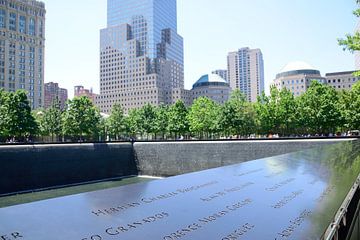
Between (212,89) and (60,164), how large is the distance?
94.3 meters

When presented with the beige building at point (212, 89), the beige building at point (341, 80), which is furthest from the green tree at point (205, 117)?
the beige building at point (341, 80)

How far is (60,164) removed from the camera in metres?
22.5

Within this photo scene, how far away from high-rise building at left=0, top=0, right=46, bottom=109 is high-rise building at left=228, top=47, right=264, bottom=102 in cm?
11302

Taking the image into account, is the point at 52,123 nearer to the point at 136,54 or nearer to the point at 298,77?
the point at 298,77

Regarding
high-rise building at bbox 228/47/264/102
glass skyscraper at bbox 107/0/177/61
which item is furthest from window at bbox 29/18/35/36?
high-rise building at bbox 228/47/264/102

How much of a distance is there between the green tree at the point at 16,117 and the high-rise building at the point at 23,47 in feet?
183

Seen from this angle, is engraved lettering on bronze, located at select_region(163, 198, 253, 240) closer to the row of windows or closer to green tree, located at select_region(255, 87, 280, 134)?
green tree, located at select_region(255, 87, 280, 134)

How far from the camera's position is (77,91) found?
171m

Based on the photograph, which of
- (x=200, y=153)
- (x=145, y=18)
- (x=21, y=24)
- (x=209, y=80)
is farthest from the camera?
(x=145, y=18)

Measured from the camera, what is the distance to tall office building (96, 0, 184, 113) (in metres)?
119

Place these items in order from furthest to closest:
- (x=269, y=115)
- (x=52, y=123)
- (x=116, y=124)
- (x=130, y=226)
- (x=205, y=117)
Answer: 1. (x=116, y=124)
2. (x=52, y=123)
3. (x=205, y=117)
4. (x=269, y=115)
5. (x=130, y=226)

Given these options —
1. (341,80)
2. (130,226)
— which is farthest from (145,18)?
(130,226)

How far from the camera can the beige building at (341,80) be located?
325 ft

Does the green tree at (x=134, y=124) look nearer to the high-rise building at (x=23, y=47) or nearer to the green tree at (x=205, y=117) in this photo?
the green tree at (x=205, y=117)
